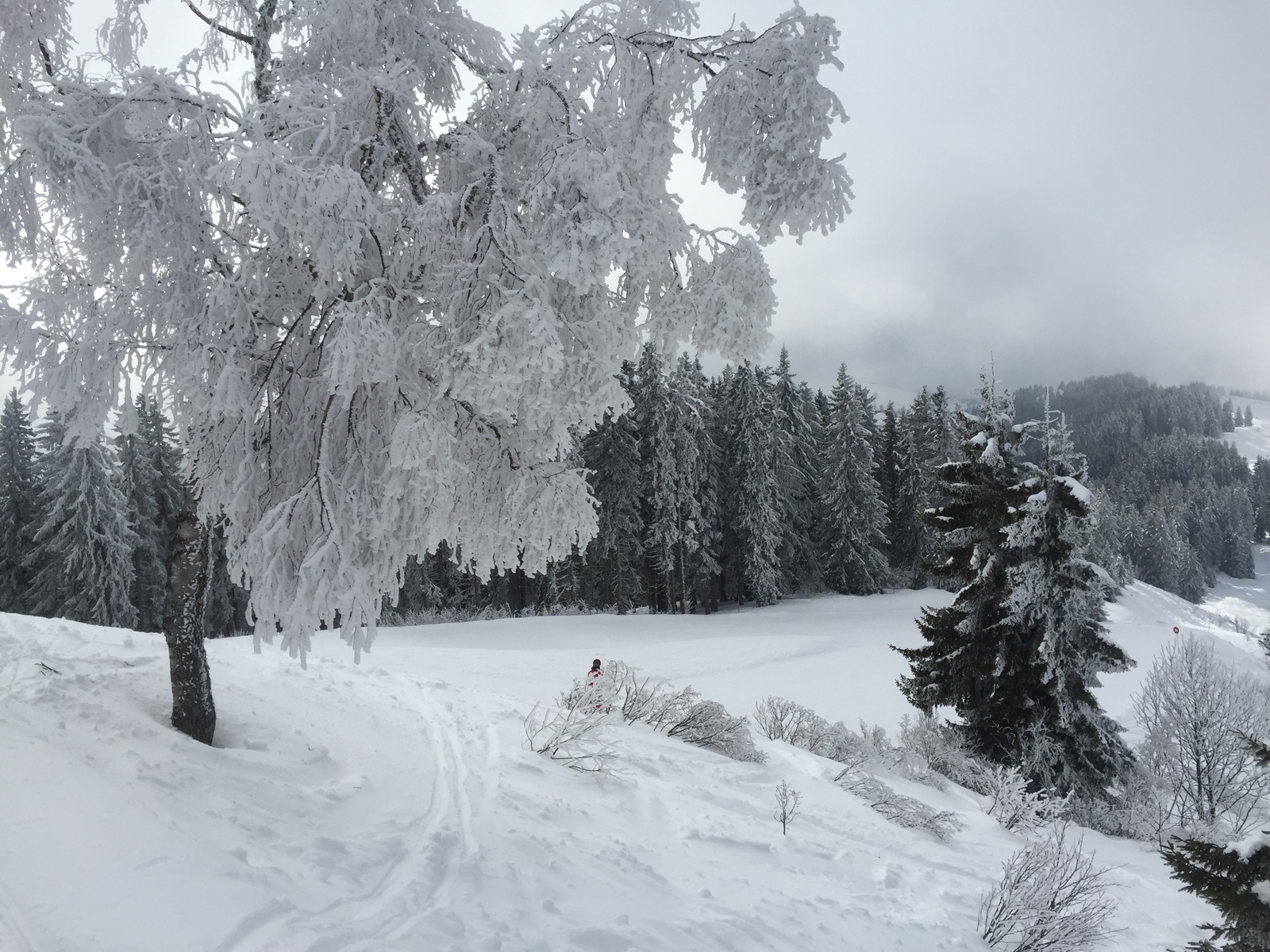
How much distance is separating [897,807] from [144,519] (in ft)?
101

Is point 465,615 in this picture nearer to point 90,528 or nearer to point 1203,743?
point 90,528

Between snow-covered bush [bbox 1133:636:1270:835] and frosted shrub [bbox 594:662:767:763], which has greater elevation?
frosted shrub [bbox 594:662:767:763]

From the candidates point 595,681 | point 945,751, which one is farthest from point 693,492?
point 595,681

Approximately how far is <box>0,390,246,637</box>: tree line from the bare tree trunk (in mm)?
19949

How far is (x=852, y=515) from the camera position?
34938 millimetres

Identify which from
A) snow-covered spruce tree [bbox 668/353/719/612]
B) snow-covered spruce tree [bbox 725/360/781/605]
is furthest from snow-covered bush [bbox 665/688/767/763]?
snow-covered spruce tree [bbox 725/360/781/605]

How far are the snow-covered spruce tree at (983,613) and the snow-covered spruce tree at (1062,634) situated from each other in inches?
9.5

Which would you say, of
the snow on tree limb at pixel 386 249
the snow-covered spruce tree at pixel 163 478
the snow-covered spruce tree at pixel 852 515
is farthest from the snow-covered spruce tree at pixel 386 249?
the snow-covered spruce tree at pixel 852 515

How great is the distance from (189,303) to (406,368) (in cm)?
143

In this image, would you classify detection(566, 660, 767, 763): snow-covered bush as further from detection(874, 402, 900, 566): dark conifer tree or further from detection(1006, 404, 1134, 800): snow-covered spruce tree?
detection(874, 402, 900, 566): dark conifer tree

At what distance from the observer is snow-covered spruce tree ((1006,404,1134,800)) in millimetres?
12328

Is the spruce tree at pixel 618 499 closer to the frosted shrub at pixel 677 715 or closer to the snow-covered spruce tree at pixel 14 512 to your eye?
the frosted shrub at pixel 677 715

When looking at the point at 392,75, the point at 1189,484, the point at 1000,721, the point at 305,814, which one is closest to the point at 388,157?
the point at 392,75

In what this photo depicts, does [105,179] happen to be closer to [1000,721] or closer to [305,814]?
[305,814]
